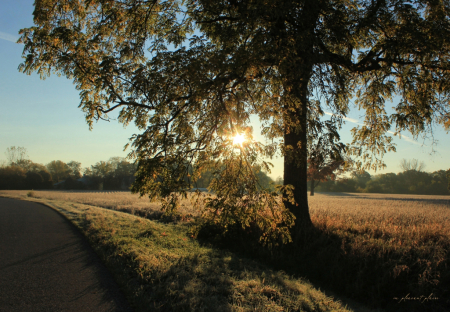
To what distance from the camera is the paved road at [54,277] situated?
3.87 metres

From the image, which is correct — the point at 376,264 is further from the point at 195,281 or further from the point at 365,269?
the point at 195,281

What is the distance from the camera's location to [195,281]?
16.2 feet

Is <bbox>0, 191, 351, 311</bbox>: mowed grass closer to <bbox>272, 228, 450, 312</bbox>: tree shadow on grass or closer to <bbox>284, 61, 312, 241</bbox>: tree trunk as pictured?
<bbox>272, 228, 450, 312</bbox>: tree shadow on grass

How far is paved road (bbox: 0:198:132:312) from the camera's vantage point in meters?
3.87

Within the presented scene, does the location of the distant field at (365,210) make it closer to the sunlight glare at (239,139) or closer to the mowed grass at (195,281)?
the mowed grass at (195,281)

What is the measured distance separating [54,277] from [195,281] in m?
2.78

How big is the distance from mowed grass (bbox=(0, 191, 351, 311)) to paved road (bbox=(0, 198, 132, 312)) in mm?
332

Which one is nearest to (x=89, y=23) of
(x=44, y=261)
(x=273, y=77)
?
(x=273, y=77)

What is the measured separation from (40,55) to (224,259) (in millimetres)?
7410

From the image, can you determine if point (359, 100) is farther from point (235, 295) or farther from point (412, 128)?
point (235, 295)

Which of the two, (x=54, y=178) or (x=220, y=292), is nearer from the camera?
(x=220, y=292)

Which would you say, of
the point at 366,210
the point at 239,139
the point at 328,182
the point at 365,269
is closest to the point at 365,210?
the point at 366,210

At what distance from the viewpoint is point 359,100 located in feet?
32.8

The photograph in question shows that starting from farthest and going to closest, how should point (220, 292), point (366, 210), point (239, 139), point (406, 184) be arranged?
point (406, 184) → point (366, 210) → point (239, 139) → point (220, 292)
